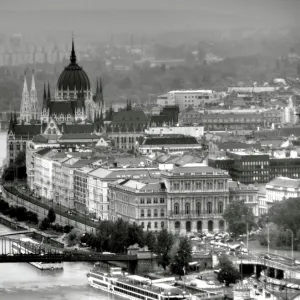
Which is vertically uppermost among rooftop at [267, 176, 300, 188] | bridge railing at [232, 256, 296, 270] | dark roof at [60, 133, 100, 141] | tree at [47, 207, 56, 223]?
dark roof at [60, 133, 100, 141]

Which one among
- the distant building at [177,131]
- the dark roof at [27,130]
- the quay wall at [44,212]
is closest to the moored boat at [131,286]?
the quay wall at [44,212]

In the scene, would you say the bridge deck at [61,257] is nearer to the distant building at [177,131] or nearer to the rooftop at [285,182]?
the rooftop at [285,182]

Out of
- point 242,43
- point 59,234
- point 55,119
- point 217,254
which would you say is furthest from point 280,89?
point 217,254

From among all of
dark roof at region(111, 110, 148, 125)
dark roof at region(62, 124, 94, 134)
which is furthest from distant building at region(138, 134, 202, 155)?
dark roof at region(111, 110, 148, 125)

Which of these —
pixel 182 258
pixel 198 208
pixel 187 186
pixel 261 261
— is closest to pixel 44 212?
pixel 187 186

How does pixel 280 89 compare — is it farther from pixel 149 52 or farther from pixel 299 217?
pixel 299 217

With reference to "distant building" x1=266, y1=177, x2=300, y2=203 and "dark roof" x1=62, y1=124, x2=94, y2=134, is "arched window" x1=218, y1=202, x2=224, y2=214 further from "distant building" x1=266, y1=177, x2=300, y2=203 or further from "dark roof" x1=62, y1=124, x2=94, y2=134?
"dark roof" x1=62, y1=124, x2=94, y2=134

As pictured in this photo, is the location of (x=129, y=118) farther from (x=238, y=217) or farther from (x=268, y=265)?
(x=268, y=265)
